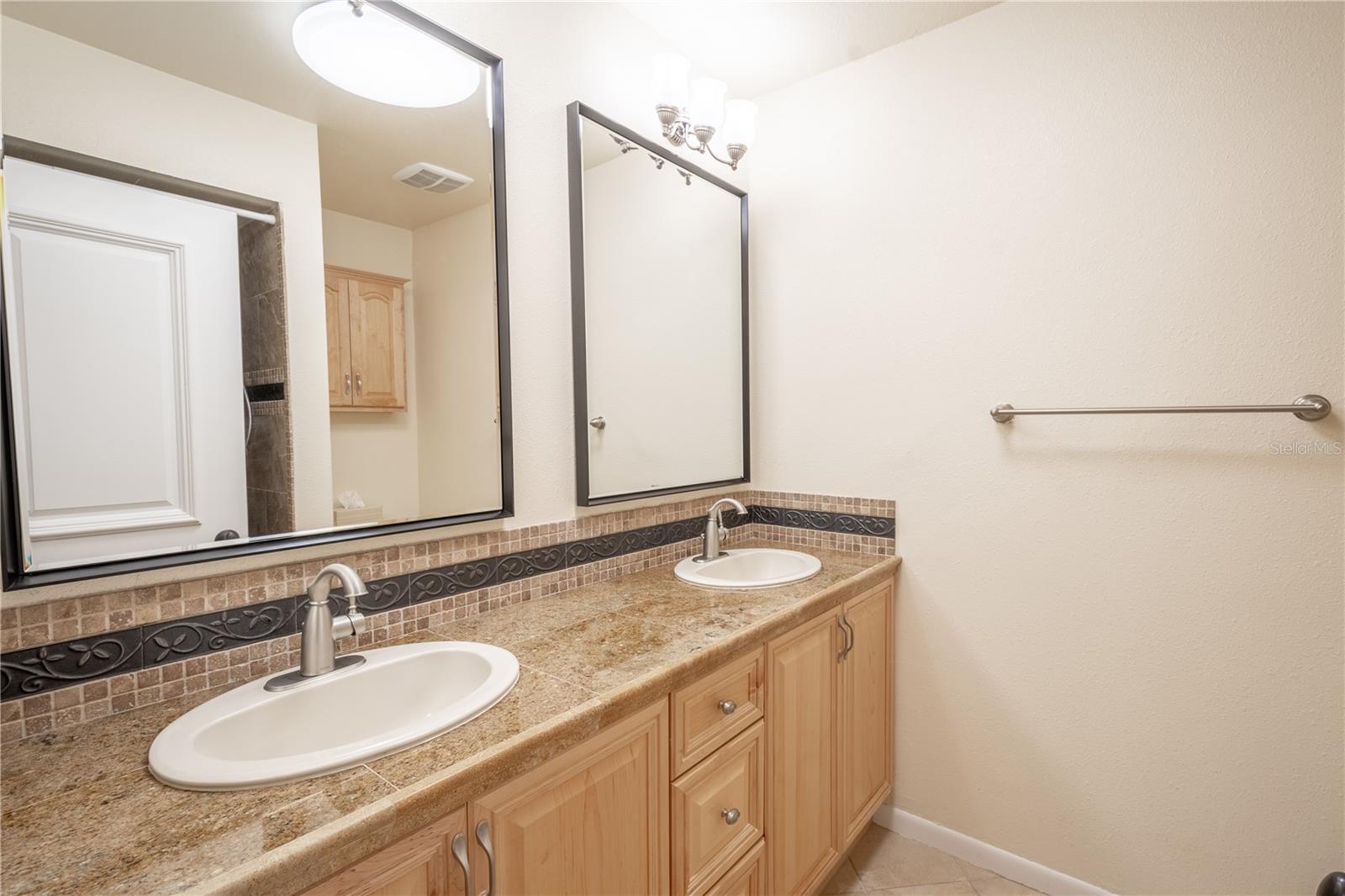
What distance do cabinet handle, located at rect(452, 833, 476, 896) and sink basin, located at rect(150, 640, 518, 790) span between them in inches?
5.0

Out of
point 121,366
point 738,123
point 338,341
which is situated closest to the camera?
point 121,366

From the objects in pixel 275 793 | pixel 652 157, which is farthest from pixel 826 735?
pixel 652 157

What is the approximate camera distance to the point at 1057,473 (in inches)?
64.4

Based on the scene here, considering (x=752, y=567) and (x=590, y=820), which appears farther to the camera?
(x=752, y=567)

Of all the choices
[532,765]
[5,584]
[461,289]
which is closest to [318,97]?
[461,289]

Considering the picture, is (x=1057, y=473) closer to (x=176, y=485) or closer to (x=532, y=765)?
(x=532, y=765)

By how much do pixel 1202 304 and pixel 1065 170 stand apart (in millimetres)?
477

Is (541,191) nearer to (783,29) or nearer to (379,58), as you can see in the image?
(379,58)

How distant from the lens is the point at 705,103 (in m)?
1.71

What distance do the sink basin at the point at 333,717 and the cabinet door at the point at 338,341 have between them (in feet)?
1.58

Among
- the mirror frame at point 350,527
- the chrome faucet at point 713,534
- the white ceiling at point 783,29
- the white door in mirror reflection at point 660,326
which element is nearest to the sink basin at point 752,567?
the chrome faucet at point 713,534

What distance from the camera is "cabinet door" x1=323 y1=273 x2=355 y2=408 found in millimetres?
1121

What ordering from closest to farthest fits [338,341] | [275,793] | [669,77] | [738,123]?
[275,793], [338,341], [669,77], [738,123]

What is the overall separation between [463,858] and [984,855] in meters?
1.69
